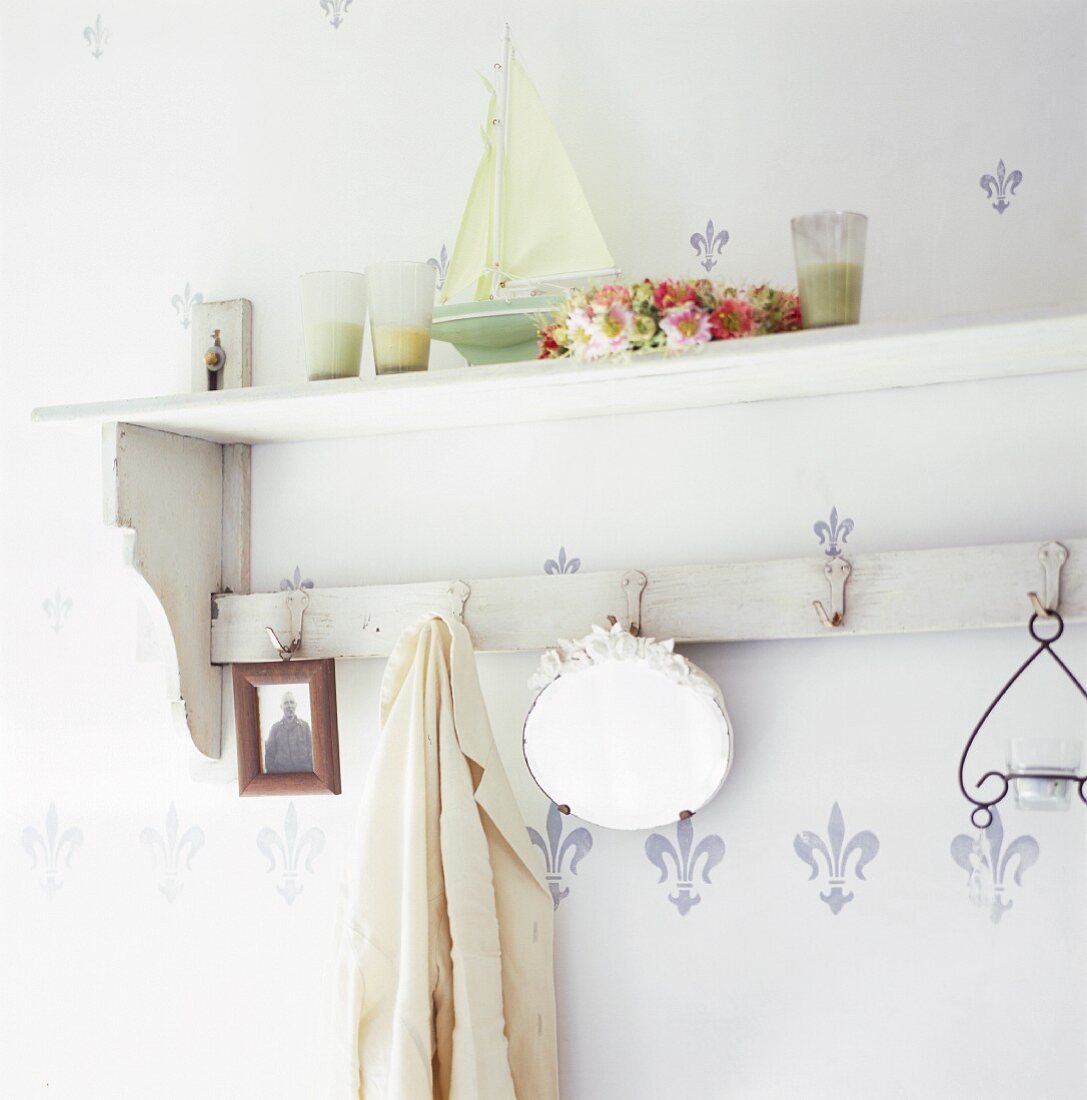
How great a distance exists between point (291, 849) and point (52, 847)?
29 centimetres

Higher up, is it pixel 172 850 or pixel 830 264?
pixel 830 264

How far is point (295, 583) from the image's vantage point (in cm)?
137

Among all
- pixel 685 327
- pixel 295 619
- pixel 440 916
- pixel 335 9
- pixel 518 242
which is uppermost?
pixel 335 9

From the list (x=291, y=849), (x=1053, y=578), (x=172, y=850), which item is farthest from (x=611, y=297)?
(x=172, y=850)

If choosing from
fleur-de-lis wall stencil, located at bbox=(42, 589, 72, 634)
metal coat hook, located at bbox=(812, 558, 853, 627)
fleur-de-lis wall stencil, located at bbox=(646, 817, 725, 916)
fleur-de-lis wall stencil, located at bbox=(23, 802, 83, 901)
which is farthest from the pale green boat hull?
fleur-de-lis wall stencil, located at bbox=(23, 802, 83, 901)

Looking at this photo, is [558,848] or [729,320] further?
[558,848]

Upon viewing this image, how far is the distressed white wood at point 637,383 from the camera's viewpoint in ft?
3.28

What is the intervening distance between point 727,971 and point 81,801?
2.32 feet

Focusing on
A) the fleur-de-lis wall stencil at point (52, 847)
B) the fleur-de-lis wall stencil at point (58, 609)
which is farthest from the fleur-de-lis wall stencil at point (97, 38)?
the fleur-de-lis wall stencil at point (52, 847)

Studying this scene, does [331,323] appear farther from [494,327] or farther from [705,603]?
[705,603]

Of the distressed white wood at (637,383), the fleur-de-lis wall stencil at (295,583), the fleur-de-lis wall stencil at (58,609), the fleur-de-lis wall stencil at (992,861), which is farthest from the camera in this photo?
the fleur-de-lis wall stencil at (58,609)

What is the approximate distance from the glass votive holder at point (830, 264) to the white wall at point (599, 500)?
0.48 ft

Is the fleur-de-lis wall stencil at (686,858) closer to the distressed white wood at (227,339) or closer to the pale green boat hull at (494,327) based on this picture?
the pale green boat hull at (494,327)

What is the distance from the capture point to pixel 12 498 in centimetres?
151
